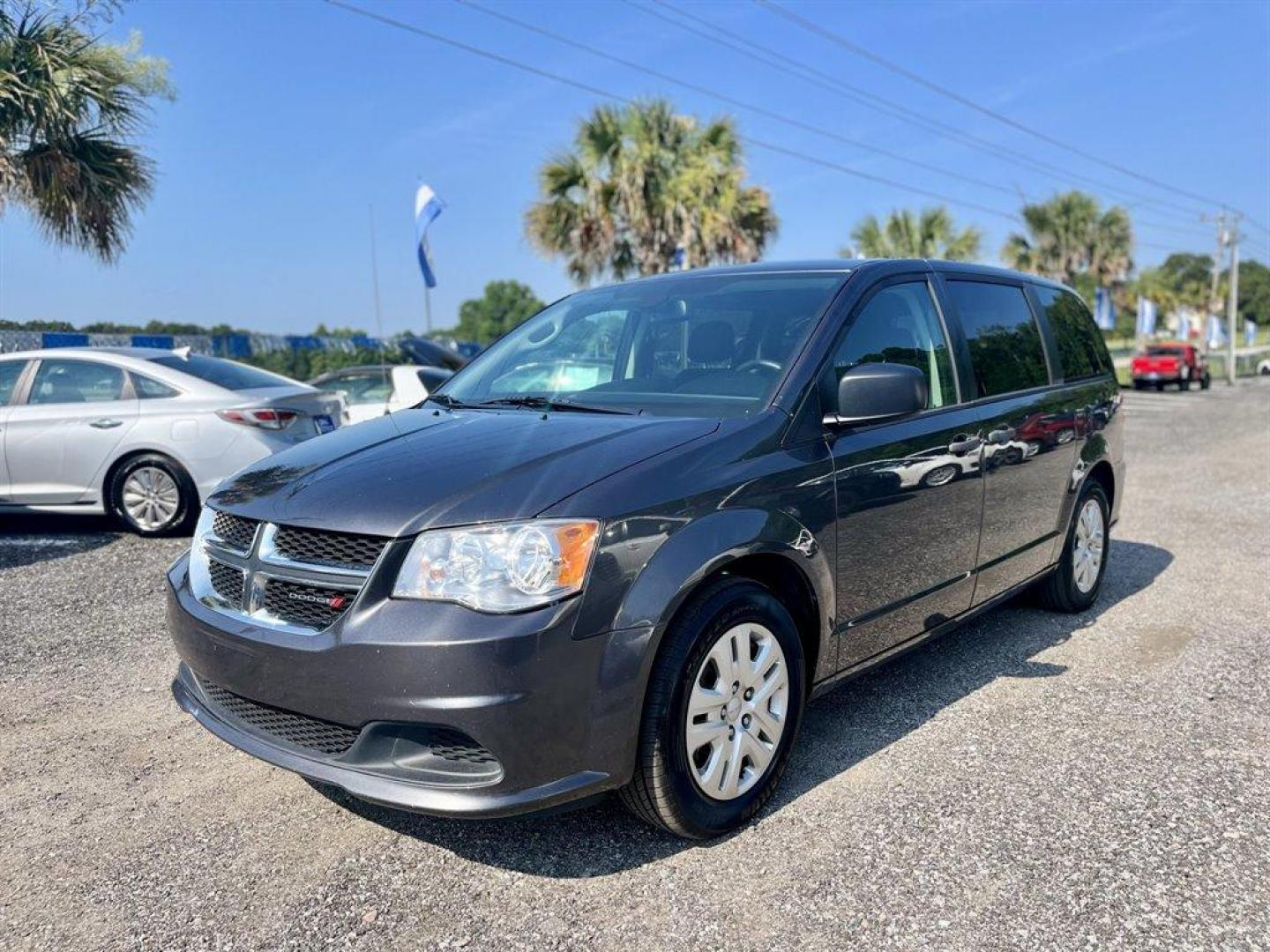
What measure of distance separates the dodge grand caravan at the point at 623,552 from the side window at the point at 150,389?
14.7 feet

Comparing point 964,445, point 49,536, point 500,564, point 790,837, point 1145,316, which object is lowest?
point 790,837

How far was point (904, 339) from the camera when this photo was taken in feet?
12.7

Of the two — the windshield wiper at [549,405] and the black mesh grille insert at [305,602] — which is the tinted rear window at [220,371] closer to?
the windshield wiper at [549,405]

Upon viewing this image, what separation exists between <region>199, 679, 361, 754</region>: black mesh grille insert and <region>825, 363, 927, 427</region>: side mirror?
1.77m

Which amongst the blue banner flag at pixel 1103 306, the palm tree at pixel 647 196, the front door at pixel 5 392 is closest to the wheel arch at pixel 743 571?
the front door at pixel 5 392

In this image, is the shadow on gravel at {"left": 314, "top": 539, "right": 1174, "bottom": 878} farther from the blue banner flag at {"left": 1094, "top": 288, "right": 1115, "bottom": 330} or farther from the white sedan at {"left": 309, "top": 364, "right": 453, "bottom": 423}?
the blue banner flag at {"left": 1094, "top": 288, "right": 1115, "bottom": 330}

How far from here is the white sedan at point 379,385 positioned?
448 inches

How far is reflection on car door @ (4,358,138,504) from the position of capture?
7527 mm

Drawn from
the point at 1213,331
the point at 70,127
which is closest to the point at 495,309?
the point at 1213,331

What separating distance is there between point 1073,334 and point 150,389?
21.2 ft

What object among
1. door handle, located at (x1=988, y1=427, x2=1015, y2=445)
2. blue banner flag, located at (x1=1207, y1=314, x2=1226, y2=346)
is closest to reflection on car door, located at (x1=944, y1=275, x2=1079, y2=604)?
door handle, located at (x1=988, y1=427, x2=1015, y2=445)

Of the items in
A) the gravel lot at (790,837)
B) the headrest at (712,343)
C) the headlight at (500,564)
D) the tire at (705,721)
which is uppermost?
the headrest at (712,343)

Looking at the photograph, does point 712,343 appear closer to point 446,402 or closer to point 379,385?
point 446,402

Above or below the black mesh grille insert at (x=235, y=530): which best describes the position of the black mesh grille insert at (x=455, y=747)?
below
